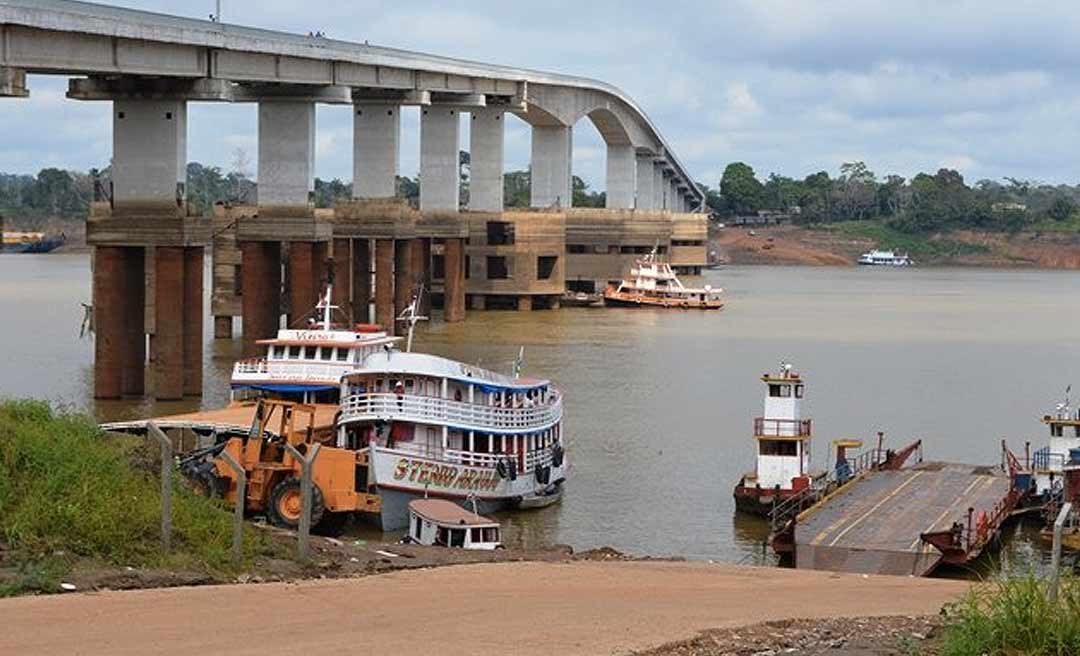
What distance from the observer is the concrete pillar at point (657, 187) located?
573ft

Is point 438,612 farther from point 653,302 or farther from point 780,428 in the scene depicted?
point 653,302

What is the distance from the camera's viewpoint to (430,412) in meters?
37.4

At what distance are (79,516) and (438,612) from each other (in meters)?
4.46

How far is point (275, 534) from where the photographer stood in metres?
27.3

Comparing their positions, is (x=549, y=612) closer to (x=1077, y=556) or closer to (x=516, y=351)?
(x=1077, y=556)

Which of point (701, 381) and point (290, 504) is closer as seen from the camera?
point (290, 504)

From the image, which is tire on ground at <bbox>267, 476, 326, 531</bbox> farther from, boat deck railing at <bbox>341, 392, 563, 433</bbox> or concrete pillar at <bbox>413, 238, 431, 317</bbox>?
concrete pillar at <bbox>413, 238, 431, 317</bbox>

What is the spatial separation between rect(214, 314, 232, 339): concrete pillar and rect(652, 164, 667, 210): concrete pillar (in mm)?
92005

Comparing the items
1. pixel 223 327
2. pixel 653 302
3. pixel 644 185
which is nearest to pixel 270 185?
pixel 223 327

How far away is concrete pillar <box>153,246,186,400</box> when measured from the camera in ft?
179

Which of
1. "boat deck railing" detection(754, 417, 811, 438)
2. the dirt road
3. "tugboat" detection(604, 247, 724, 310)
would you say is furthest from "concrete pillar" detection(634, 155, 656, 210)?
the dirt road

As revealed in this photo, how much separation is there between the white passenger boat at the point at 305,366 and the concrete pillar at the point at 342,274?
3321cm

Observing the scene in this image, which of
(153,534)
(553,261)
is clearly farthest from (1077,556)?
(553,261)

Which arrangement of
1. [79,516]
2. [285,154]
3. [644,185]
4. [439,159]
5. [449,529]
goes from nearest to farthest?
[79,516] → [449,529] → [285,154] → [439,159] → [644,185]
